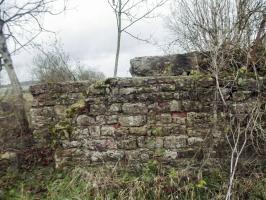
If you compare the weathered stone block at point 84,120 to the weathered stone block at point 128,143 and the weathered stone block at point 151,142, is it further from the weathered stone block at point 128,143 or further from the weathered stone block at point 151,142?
the weathered stone block at point 151,142

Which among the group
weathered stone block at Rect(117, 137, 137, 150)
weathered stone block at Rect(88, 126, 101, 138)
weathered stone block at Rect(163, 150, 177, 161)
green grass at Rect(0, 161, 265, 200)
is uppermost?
weathered stone block at Rect(88, 126, 101, 138)

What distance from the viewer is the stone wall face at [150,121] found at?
490 cm

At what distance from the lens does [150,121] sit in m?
5.10

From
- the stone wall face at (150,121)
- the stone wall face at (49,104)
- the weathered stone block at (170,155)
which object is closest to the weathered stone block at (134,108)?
the stone wall face at (150,121)

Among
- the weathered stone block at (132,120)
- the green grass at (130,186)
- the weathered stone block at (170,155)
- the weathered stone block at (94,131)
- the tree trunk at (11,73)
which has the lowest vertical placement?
the green grass at (130,186)

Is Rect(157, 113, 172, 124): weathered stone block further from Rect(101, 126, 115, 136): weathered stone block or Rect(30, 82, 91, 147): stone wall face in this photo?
Rect(30, 82, 91, 147): stone wall face

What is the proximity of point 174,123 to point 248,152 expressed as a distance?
1.08 metres

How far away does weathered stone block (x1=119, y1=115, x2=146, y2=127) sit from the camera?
5.12m

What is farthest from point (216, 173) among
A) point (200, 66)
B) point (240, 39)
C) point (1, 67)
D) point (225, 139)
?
point (1, 67)

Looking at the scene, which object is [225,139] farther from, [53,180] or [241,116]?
[53,180]

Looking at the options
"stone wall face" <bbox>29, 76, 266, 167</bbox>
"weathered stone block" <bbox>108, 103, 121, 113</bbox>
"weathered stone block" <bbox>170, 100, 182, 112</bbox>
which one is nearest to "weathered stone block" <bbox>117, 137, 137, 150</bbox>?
"stone wall face" <bbox>29, 76, 266, 167</bbox>

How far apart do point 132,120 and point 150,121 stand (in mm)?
264

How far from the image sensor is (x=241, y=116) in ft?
15.8

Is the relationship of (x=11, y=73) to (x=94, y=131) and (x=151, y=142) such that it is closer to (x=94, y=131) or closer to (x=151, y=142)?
(x=94, y=131)
